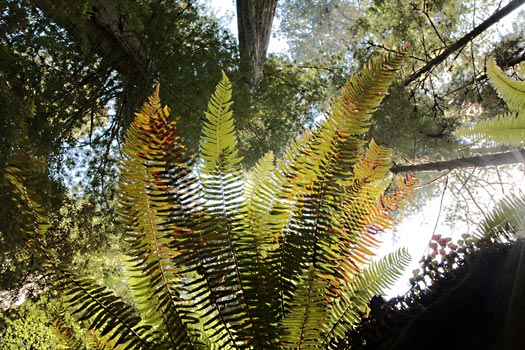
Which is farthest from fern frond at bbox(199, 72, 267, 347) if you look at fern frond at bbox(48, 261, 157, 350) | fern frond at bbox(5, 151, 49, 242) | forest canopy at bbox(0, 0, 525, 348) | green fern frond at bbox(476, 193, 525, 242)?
forest canopy at bbox(0, 0, 525, 348)

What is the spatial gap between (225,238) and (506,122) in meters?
1.00

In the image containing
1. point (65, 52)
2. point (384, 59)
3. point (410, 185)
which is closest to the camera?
point (384, 59)

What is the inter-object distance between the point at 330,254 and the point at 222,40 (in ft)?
14.7

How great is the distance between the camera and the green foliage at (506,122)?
4.66 feet

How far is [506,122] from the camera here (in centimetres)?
143

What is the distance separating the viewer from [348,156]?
1140 mm

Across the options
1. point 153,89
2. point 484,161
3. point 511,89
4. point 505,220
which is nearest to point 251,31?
point 153,89

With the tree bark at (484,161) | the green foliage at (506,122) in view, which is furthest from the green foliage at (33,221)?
the tree bark at (484,161)

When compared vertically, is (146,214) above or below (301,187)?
below

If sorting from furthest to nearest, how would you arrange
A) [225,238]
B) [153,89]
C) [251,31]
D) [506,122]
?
[251,31] < [153,89] < [506,122] < [225,238]

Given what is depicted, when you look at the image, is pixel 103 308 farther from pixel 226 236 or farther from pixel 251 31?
pixel 251 31

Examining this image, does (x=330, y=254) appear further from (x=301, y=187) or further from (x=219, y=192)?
(x=219, y=192)

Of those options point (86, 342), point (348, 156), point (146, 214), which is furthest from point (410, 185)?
point (86, 342)

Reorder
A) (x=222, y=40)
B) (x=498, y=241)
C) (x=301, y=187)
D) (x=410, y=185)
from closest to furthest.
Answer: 1. (x=498, y=241)
2. (x=301, y=187)
3. (x=410, y=185)
4. (x=222, y=40)
